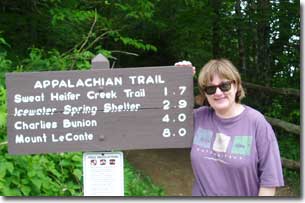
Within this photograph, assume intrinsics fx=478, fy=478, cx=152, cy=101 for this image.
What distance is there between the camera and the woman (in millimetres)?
2201

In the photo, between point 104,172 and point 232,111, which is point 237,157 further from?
point 104,172

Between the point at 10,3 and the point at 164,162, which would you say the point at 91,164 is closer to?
the point at 10,3

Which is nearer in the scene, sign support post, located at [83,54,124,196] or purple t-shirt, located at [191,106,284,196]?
purple t-shirt, located at [191,106,284,196]

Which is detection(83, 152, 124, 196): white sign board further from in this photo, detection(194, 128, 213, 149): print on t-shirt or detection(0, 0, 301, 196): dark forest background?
detection(0, 0, 301, 196): dark forest background

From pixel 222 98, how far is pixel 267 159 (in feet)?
1.17

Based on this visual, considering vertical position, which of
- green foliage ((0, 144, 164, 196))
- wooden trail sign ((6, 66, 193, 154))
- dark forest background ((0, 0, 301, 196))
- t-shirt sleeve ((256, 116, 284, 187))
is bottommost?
green foliage ((0, 144, 164, 196))

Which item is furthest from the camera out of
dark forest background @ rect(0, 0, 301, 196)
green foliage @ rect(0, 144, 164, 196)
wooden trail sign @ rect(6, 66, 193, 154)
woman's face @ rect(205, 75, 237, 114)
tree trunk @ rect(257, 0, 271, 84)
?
tree trunk @ rect(257, 0, 271, 84)

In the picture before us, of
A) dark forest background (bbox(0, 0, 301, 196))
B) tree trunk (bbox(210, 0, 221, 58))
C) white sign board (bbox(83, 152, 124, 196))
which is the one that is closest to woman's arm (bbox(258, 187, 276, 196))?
white sign board (bbox(83, 152, 124, 196))

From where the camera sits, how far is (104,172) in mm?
2465

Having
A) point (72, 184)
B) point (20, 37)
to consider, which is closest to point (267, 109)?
point (20, 37)

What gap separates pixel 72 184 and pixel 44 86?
1.12 metres

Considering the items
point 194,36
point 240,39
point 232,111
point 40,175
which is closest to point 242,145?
point 232,111

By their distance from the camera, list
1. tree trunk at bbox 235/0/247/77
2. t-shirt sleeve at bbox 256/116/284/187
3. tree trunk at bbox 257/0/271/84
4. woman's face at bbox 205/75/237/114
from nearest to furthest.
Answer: t-shirt sleeve at bbox 256/116/284/187
woman's face at bbox 205/75/237/114
tree trunk at bbox 257/0/271/84
tree trunk at bbox 235/0/247/77

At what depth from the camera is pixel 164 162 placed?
25.8 feet
